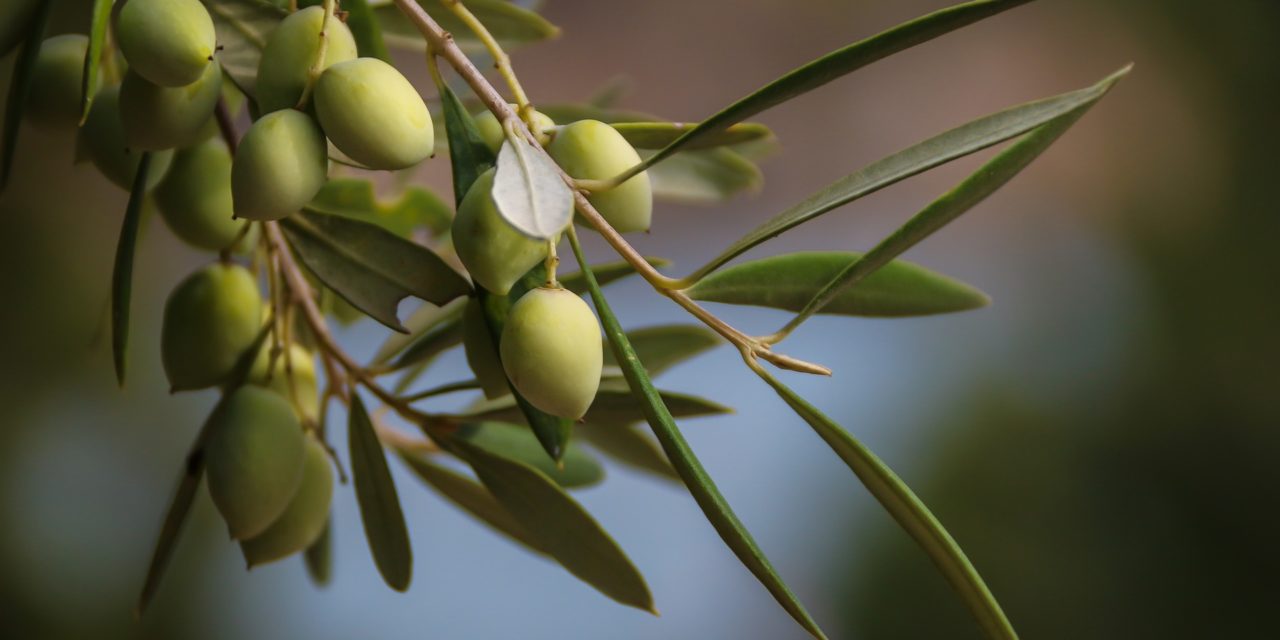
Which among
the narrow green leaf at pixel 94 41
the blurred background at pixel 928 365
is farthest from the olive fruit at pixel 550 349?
the blurred background at pixel 928 365

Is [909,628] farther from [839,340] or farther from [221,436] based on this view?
[221,436]

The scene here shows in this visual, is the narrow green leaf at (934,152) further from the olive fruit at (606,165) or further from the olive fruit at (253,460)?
the olive fruit at (253,460)

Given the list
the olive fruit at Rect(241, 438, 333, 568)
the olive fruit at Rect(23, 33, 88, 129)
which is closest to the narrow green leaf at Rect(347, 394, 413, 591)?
the olive fruit at Rect(241, 438, 333, 568)

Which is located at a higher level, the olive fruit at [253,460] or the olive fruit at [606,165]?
the olive fruit at [606,165]

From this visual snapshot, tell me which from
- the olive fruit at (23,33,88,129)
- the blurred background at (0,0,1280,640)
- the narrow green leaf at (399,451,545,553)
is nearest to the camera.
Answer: the olive fruit at (23,33,88,129)

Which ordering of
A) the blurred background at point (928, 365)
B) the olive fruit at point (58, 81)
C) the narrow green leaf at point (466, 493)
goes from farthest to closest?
the blurred background at point (928, 365), the narrow green leaf at point (466, 493), the olive fruit at point (58, 81)

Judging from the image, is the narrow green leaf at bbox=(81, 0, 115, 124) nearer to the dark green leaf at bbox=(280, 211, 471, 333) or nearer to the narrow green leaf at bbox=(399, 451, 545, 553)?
the dark green leaf at bbox=(280, 211, 471, 333)

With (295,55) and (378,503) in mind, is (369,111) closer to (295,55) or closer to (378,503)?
(295,55)
